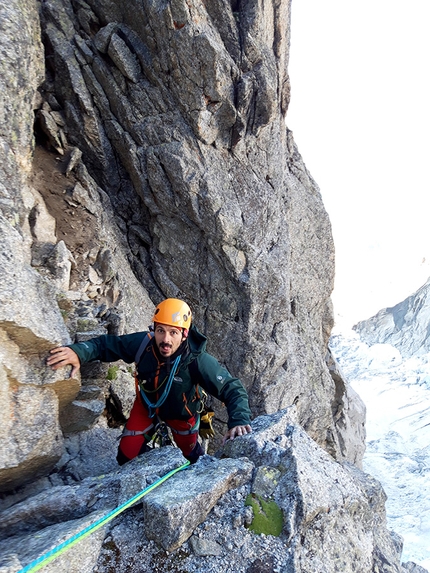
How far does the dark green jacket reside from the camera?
5434 mm

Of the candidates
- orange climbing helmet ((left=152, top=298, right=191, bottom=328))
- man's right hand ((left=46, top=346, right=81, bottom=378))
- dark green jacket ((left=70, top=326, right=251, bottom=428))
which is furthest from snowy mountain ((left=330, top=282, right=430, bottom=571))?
man's right hand ((left=46, top=346, right=81, bottom=378))

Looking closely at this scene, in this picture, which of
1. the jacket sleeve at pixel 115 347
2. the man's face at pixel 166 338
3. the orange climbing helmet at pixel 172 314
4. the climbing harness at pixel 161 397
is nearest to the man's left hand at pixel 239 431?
the climbing harness at pixel 161 397

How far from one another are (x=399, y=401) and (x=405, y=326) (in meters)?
36.7

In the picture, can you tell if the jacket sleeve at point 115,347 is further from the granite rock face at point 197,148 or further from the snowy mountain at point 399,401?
the snowy mountain at point 399,401

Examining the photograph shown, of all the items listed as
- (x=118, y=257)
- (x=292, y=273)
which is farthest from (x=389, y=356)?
(x=118, y=257)

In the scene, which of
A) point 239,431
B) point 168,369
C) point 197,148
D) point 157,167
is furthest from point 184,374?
point 197,148

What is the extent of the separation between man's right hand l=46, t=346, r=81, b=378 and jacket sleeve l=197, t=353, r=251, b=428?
181cm

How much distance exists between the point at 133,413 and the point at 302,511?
314 cm

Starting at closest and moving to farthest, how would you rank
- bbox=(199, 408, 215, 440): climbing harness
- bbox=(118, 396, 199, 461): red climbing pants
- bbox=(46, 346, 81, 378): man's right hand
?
bbox=(46, 346, 81, 378): man's right hand, bbox=(118, 396, 199, 461): red climbing pants, bbox=(199, 408, 215, 440): climbing harness

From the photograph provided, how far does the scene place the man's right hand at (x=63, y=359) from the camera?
503 centimetres

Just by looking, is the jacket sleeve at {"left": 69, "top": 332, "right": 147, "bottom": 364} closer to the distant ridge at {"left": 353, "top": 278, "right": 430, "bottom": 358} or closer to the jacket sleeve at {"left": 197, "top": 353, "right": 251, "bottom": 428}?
the jacket sleeve at {"left": 197, "top": 353, "right": 251, "bottom": 428}

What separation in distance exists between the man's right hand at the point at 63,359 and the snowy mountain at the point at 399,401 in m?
49.2

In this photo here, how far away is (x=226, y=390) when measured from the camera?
5500 mm

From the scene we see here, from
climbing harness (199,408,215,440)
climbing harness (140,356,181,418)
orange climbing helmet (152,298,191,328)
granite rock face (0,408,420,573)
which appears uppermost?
orange climbing helmet (152,298,191,328)
